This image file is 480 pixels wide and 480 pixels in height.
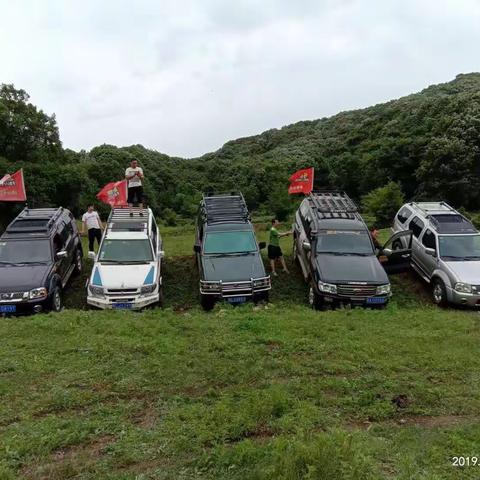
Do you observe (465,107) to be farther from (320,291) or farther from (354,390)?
(354,390)

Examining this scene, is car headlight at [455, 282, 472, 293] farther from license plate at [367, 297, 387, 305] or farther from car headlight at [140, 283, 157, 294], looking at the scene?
car headlight at [140, 283, 157, 294]

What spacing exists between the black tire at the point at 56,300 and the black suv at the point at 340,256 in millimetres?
5969

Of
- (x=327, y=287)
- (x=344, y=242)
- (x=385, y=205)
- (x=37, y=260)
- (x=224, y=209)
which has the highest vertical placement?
(x=224, y=209)

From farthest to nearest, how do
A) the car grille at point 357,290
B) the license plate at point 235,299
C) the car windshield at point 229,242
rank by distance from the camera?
the car windshield at point 229,242
the license plate at point 235,299
the car grille at point 357,290

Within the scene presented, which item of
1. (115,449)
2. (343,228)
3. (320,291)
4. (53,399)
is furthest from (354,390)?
(343,228)

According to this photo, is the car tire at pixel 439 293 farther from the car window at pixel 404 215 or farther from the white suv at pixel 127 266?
the white suv at pixel 127 266

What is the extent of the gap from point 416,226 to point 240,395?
9959mm

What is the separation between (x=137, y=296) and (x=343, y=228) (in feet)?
18.7

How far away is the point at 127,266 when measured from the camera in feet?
39.3

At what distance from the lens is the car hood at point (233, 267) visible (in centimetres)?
1187

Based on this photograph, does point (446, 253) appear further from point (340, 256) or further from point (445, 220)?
point (340, 256)

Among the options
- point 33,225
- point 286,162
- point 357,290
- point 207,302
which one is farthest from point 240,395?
point 286,162

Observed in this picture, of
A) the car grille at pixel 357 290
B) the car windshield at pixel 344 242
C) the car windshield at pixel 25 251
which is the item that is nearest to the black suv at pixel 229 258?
the car windshield at pixel 344 242

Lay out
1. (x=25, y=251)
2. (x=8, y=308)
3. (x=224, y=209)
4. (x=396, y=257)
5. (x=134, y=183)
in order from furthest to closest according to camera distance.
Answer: (x=134, y=183) → (x=224, y=209) → (x=396, y=257) → (x=25, y=251) → (x=8, y=308)
